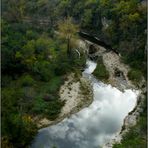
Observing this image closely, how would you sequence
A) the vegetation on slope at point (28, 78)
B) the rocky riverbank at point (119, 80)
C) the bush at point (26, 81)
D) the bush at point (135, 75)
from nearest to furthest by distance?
the vegetation on slope at point (28, 78) < the rocky riverbank at point (119, 80) < the bush at point (26, 81) < the bush at point (135, 75)

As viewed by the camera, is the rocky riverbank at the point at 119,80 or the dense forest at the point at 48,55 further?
the rocky riverbank at the point at 119,80

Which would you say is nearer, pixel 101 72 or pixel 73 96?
pixel 73 96

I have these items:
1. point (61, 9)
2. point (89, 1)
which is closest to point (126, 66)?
point (89, 1)

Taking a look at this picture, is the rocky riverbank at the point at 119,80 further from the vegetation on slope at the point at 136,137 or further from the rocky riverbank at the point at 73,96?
the rocky riverbank at the point at 73,96

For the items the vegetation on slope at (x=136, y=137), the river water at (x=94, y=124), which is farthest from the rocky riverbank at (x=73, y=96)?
the vegetation on slope at (x=136, y=137)

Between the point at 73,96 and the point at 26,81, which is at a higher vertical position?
the point at 26,81

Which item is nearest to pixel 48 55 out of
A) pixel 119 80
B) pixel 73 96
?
pixel 73 96

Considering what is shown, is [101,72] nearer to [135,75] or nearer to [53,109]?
[135,75]
